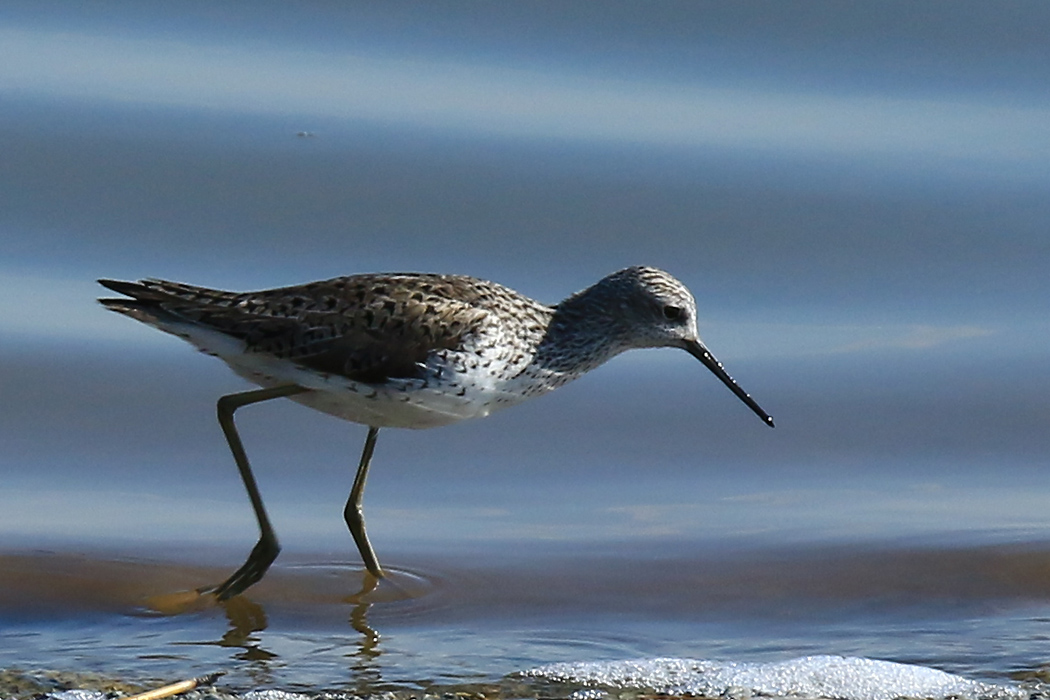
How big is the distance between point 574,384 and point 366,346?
7.97 ft

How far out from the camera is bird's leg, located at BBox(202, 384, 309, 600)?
6.92 meters

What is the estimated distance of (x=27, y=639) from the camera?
6.29 meters

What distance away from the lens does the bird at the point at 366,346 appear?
682 centimetres

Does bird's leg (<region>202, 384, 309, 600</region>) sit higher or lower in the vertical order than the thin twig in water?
higher

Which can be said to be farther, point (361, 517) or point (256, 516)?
point (361, 517)

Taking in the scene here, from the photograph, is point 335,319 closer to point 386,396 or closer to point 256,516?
point 386,396

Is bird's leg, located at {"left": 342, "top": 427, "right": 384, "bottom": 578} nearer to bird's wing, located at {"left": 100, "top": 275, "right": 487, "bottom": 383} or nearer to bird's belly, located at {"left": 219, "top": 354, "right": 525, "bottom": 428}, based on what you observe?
bird's belly, located at {"left": 219, "top": 354, "right": 525, "bottom": 428}

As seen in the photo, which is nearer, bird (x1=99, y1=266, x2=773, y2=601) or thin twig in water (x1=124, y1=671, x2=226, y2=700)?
thin twig in water (x1=124, y1=671, x2=226, y2=700)

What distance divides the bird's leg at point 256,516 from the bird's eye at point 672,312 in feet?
5.21

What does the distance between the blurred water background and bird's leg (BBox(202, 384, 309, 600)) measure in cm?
12

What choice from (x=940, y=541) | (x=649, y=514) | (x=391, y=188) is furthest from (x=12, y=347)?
(x=940, y=541)

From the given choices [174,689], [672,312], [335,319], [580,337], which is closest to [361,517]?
[335,319]

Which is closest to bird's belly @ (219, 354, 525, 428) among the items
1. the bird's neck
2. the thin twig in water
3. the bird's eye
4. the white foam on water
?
the bird's neck

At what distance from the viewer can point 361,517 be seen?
24.2ft
